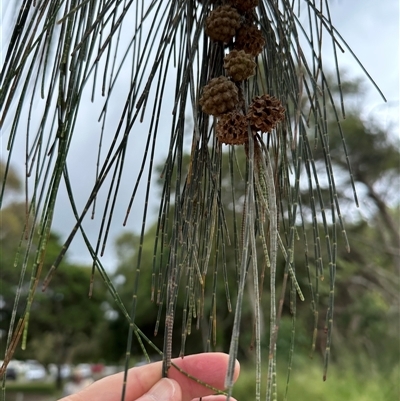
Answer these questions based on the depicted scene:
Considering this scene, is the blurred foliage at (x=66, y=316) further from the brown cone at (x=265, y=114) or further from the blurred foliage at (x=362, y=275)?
the brown cone at (x=265, y=114)

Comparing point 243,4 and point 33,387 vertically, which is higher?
point 243,4

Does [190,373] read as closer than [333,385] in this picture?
Yes

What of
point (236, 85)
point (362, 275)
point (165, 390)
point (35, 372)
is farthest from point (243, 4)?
point (35, 372)

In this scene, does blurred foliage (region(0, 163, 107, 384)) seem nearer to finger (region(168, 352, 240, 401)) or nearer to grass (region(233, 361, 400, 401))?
grass (region(233, 361, 400, 401))

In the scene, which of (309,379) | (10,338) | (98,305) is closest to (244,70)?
(10,338)

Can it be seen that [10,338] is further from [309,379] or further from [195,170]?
[309,379]

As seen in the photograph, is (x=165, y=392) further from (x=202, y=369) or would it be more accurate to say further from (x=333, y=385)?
(x=333, y=385)

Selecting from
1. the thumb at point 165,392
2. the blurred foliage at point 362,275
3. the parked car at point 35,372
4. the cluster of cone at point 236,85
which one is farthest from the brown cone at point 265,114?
the parked car at point 35,372
